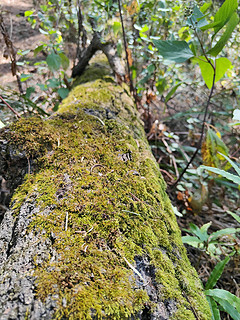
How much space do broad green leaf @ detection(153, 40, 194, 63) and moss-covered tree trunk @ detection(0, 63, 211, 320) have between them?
1.97 feet

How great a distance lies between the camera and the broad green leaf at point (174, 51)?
4.33 feet

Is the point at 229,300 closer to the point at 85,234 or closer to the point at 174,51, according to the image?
the point at 85,234

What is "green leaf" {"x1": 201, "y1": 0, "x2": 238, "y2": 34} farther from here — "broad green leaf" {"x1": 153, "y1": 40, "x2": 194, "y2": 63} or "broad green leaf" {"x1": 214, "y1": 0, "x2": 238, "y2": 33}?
"broad green leaf" {"x1": 153, "y1": 40, "x2": 194, "y2": 63}

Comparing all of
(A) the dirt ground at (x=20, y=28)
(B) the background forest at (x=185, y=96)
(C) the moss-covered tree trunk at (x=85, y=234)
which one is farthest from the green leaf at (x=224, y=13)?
(A) the dirt ground at (x=20, y=28)

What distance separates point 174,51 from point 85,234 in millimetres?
1201

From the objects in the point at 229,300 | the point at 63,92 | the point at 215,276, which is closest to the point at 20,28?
the point at 63,92

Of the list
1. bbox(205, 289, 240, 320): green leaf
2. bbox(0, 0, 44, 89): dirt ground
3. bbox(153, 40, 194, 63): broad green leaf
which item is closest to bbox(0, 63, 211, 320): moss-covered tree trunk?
bbox(205, 289, 240, 320): green leaf

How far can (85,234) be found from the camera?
2.61ft

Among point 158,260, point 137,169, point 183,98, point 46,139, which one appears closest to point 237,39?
point 183,98

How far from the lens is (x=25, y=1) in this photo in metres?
5.08

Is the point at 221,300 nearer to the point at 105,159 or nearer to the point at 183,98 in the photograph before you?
the point at 105,159

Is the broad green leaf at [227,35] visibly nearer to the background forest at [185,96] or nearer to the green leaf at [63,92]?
the background forest at [185,96]

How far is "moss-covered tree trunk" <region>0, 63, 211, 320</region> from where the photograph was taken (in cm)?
63

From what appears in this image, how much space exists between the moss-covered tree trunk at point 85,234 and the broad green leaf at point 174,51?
601 mm
